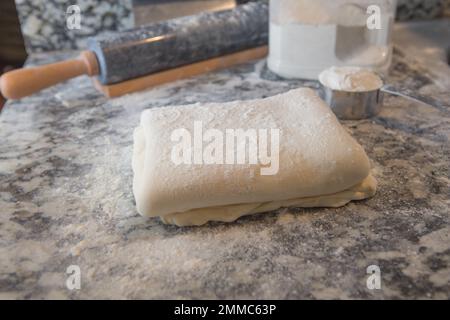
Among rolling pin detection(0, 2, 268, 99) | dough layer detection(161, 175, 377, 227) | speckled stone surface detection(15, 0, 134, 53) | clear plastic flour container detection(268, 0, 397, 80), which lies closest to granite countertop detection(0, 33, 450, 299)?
dough layer detection(161, 175, 377, 227)

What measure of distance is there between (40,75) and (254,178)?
0.61 meters

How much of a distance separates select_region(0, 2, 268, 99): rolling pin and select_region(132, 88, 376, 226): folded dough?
15.3 inches

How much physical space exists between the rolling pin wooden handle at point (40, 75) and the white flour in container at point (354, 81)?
0.56 meters

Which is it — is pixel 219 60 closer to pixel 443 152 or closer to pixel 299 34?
pixel 299 34

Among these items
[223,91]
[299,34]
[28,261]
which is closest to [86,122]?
[223,91]

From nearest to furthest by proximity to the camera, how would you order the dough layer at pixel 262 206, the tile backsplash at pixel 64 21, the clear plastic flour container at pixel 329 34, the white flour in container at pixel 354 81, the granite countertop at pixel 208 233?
1. the granite countertop at pixel 208 233
2. the dough layer at pixel 262 206
3. the white flour in container at pixel 354 81
4. the clear plastic flour container at pixel 329 34
5. the tile backsplash at pixel 64 21

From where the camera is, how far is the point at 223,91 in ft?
3.85

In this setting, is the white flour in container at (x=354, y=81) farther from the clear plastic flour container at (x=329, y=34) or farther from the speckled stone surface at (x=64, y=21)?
the speckled stone surface at (x=64, y=21)

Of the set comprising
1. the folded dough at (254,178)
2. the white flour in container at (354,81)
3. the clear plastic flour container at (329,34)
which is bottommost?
the folded dough at (254,178)

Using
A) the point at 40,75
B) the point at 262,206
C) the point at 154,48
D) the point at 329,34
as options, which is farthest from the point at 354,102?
the point at 40,75

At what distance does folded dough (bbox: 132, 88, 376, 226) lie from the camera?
70cm

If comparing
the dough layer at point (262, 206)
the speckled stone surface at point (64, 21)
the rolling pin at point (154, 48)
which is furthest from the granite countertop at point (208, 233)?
the speckled stone surface at point (64, 21)

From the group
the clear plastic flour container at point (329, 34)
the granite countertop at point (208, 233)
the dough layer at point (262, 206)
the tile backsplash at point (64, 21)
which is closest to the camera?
the granite countertop at point (208, 233)

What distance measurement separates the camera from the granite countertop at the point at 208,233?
2.03ft
